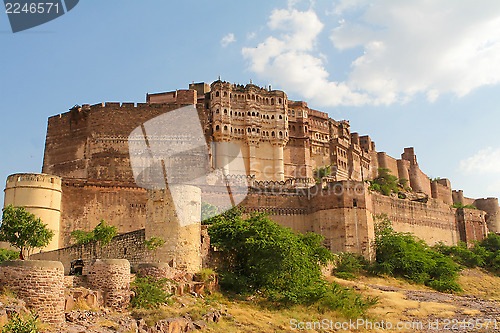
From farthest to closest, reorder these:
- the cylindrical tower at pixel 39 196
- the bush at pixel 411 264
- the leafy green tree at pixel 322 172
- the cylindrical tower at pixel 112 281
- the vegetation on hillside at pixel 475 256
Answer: the leafy green tree at pixel 322 172, the vegetation on hillside at pixel 475 256, the bush at pixel 411 264, the cylindrical tower at pixel 39 196, the cylindrical tower at pixel 112 281

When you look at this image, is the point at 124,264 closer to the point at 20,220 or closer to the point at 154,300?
the point at 154,300

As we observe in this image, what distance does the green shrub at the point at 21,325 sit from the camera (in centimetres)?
1085

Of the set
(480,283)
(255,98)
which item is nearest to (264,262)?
(480,283)

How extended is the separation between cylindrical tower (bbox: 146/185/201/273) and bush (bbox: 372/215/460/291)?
19235 mm

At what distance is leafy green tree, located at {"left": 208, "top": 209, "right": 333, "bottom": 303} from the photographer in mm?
21880

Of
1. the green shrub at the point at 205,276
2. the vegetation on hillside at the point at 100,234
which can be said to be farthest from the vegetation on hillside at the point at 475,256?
the green shrub at the point at 205,276

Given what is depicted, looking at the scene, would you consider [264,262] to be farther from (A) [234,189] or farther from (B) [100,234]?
(A) [234,189]

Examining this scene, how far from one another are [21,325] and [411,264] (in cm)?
2941

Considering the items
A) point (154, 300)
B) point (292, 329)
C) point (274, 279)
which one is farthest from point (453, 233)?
point (154, 300)

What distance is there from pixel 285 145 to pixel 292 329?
3787 cm

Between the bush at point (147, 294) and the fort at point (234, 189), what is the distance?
9.52ft

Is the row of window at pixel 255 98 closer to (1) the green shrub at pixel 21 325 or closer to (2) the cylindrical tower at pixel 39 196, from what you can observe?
(2) the cylindrical tower at pixel 39 196

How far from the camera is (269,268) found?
2220cm

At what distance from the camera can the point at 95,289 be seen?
14797mm
